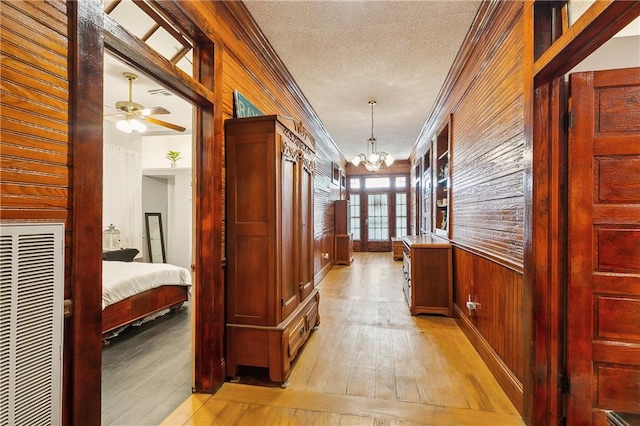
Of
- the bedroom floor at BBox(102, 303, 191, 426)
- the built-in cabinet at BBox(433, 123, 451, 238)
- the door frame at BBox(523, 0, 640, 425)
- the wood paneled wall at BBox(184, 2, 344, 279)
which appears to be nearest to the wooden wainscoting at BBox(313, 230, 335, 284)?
the built-in cabinet at BBox(433, 123, 451, 238)

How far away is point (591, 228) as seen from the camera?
1.69 meters

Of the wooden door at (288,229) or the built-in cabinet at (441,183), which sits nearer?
the wooden door at (288,229)

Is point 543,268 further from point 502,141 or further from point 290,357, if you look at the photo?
point 290,357

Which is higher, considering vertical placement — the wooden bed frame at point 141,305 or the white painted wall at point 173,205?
the white painted wall at point 173,205

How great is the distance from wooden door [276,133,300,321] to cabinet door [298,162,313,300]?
12 centimetres

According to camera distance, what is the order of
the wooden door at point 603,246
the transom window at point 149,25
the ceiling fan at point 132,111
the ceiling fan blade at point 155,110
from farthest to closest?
the ceiling fan blade at point 155,110, the ceiling fan at point 132,111, the transom window at point 149,25, the wooden door at point 603,246

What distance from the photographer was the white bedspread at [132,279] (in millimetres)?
3113

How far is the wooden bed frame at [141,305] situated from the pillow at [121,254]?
191 cm

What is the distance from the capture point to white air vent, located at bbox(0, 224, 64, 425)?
1.01 metres

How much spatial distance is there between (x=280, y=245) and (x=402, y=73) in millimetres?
2735

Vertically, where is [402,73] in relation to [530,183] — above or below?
above

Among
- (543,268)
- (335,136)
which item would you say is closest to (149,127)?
(335,136)

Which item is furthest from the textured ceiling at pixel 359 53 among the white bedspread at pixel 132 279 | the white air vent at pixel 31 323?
the white bedspread at pixel 132 279

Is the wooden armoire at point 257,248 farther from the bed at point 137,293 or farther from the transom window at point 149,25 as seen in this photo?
the bed at point 137,293
